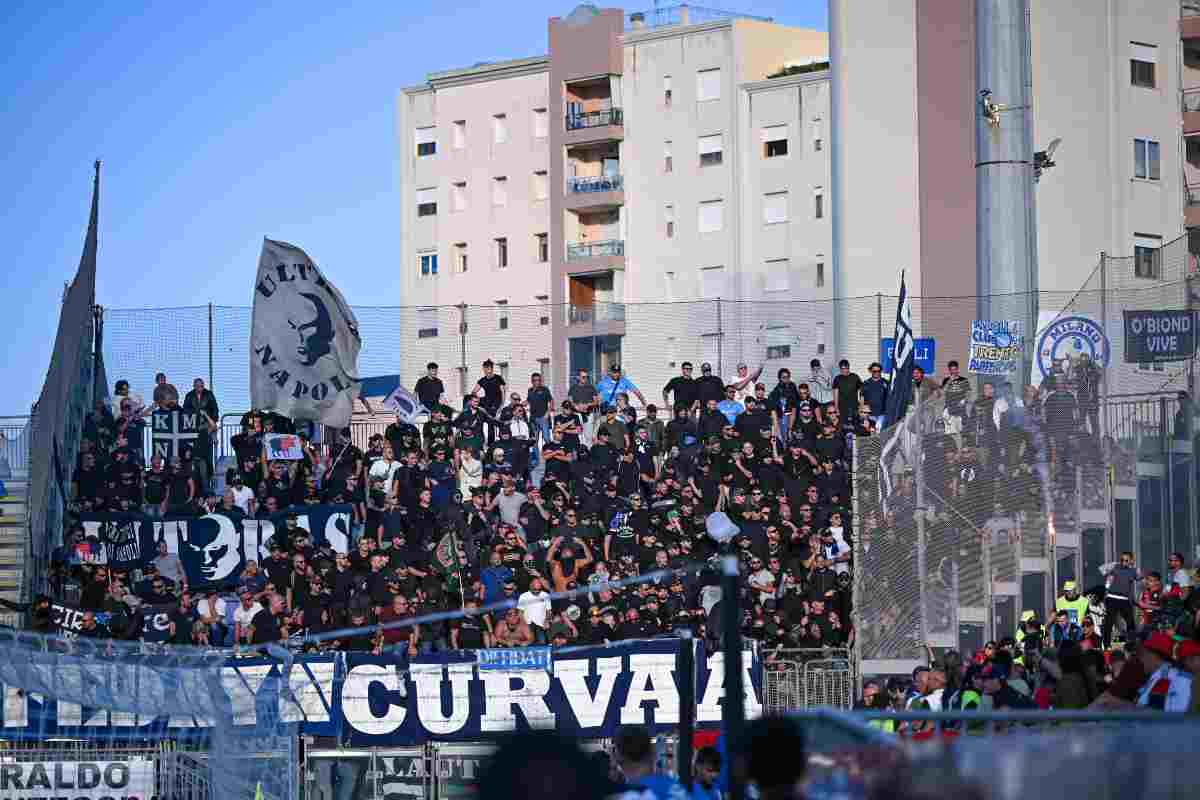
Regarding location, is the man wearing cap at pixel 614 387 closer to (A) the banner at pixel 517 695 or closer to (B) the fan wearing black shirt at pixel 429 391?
(B) the fan wearing black shirt at pixel 429 391

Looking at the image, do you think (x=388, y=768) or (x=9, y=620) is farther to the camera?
(x=9, y=620)

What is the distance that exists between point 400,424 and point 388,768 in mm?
10417

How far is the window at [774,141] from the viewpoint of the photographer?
7219 centimetres

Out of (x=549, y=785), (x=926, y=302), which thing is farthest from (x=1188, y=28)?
(x=549, y=785)

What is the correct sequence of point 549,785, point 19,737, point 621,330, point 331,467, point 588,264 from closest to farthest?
point 549,785 → point 19,737 → point 331,467 → point 621,330 → point 588,264

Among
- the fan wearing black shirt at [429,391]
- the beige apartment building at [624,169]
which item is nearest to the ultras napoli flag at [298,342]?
the fan wearing black shirt at [429,391]

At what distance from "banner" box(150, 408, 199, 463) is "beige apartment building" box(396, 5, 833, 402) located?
39.5 m

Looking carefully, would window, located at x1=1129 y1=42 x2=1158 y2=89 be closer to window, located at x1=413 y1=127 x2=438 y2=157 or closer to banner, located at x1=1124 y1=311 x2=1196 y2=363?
window, located at x1=413 y1=127 x2=438 y2=157

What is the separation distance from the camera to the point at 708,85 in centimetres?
7356

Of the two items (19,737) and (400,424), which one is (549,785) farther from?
(400,424)

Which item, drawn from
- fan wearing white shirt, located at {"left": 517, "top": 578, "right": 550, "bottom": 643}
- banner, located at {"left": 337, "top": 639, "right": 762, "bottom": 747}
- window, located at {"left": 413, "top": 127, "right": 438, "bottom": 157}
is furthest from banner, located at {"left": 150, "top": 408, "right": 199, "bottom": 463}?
window, located at {"left": 413, "top": 127, "right": 438, "bottom": 157}

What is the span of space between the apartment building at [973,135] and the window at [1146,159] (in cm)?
4

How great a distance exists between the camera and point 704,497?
27.5 m

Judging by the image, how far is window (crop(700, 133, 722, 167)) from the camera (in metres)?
73.8
